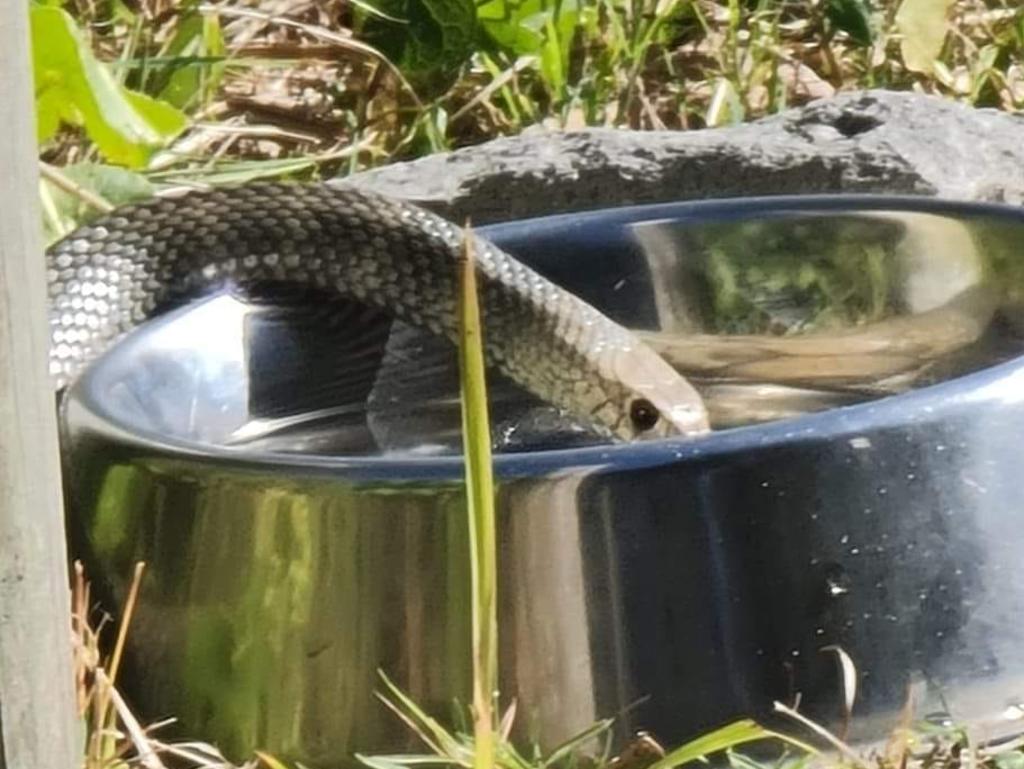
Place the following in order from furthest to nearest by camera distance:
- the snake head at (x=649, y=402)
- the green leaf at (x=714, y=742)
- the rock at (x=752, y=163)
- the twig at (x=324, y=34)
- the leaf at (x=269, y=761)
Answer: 1. the twig at (x=324, y=34)
2. the rock at (x=752, y=163)
3. the snake head at (x=649, y=402)
4. the leaf at (x=269, y=761)
5. the green leaf at (x=714, y=742)

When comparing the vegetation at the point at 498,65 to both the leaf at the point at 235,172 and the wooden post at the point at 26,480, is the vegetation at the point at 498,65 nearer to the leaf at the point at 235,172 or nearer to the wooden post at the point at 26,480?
the leaf at the point at 235,172

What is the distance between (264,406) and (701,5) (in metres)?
1.75

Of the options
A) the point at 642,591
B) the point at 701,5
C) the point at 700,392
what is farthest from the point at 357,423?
the point at 701,5

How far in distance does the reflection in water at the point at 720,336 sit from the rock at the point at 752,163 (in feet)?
1.26

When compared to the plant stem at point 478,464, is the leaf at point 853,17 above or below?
below

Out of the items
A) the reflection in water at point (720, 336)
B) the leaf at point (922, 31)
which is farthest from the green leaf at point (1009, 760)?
the leaf at point (922, 31)

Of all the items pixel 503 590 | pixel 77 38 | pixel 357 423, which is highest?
pixel 77 38

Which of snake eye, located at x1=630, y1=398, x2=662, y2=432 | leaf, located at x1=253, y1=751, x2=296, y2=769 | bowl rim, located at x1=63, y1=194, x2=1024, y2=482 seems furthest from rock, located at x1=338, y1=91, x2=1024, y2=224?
leaf, located at x1=253, y1=751, x2=296, y2=769

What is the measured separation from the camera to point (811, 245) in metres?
2.34

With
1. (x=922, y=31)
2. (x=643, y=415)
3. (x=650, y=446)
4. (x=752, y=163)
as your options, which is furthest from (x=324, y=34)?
(x=650, y=446)

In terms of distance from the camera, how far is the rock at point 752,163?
272cm

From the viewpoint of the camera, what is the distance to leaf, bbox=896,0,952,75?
12.0 ft

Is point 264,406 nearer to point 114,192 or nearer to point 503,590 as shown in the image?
point 114,192

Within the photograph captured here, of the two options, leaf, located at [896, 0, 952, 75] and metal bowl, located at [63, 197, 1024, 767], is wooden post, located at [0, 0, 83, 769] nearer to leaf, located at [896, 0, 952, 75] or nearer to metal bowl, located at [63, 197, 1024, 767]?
metal bowl, located at [63, 197, 1024, 767]
